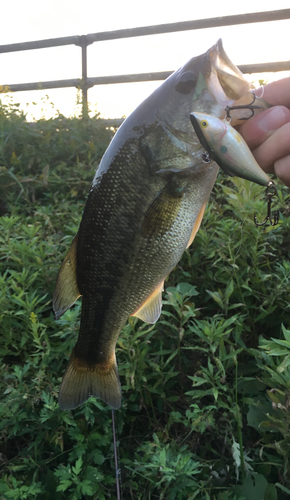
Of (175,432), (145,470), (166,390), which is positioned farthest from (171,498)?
(166,390)

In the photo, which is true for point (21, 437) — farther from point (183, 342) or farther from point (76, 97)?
point (76, 97)

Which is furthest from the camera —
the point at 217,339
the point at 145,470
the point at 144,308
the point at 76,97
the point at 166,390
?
the point at 76,97

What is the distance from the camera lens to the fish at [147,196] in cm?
121

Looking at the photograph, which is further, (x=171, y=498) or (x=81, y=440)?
(x=81, y=440)

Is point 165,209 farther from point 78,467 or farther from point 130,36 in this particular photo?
point 130,36

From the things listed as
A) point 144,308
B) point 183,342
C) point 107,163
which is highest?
point 107,163

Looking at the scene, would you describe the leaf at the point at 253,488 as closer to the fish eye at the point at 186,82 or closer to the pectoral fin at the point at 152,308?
the pectoral fin at the point at 152,308

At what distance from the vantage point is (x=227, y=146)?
1.02 m

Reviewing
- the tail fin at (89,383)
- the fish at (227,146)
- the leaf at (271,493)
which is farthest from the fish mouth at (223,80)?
the leaf at (271,493)

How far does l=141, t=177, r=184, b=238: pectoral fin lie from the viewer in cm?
125

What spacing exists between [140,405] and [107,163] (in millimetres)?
1340

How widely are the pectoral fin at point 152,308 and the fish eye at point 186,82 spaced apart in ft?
2.48

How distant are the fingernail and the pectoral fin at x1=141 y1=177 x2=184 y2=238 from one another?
364 mm

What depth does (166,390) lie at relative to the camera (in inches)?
80.3
